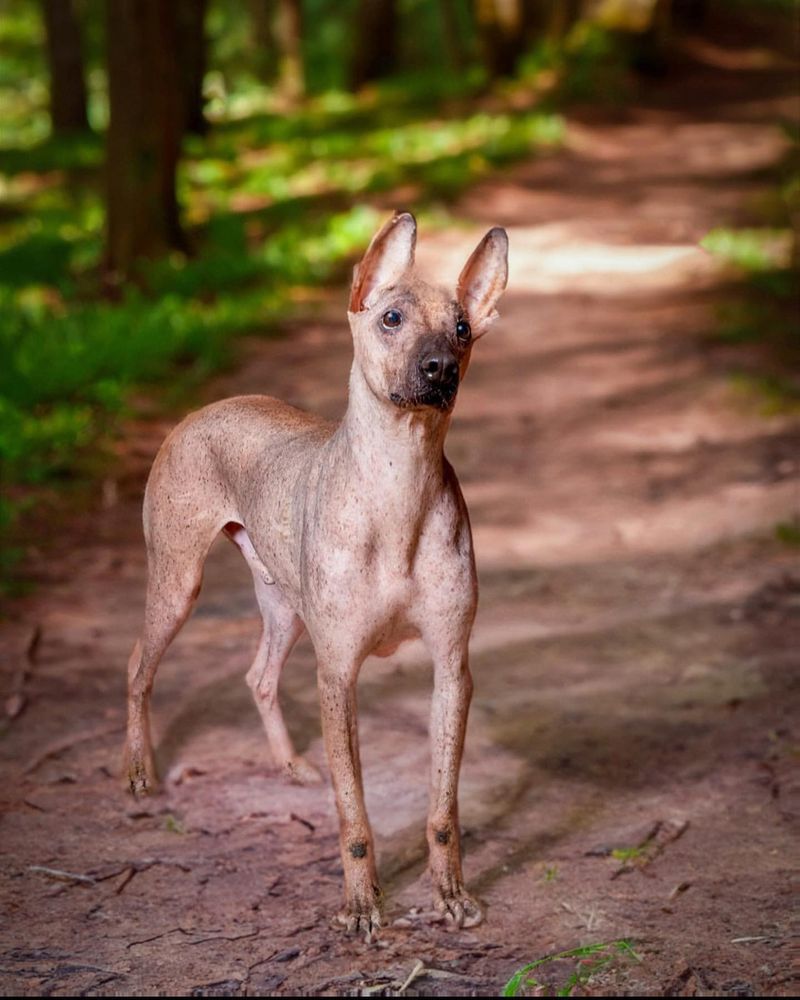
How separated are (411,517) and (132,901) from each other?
1.53 metres

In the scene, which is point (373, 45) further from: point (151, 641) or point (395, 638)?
point (395, 638)

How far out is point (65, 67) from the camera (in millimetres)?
21125

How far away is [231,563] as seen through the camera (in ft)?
25.2

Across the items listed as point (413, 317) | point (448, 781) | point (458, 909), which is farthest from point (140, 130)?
point (458, 909)

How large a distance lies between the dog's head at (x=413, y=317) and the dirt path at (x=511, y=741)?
164 centimetres

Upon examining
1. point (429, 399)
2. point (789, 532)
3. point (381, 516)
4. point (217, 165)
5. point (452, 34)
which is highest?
point (429, 399)

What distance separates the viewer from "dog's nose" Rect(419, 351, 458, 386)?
11.7 ft

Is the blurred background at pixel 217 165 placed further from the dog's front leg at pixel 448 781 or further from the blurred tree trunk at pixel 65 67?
the dog's front leg at pixel 448 781

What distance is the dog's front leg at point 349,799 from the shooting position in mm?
4078

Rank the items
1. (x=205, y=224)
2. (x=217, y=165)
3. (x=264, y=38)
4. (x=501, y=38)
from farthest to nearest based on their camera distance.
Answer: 1. (x=264, y=38)
2. (x=501, y=38)
3. (x=217, y=165)
4. (x=205, y=224)

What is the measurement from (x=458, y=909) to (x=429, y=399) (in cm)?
159

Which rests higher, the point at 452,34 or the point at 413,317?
the point at 413,317

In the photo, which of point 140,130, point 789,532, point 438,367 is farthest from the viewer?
point 140,130

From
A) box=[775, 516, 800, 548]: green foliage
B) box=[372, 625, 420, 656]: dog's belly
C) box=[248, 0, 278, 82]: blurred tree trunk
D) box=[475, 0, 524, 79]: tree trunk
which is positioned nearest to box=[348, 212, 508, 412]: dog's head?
box=[372, 625, 420, 656]: dog's belly
